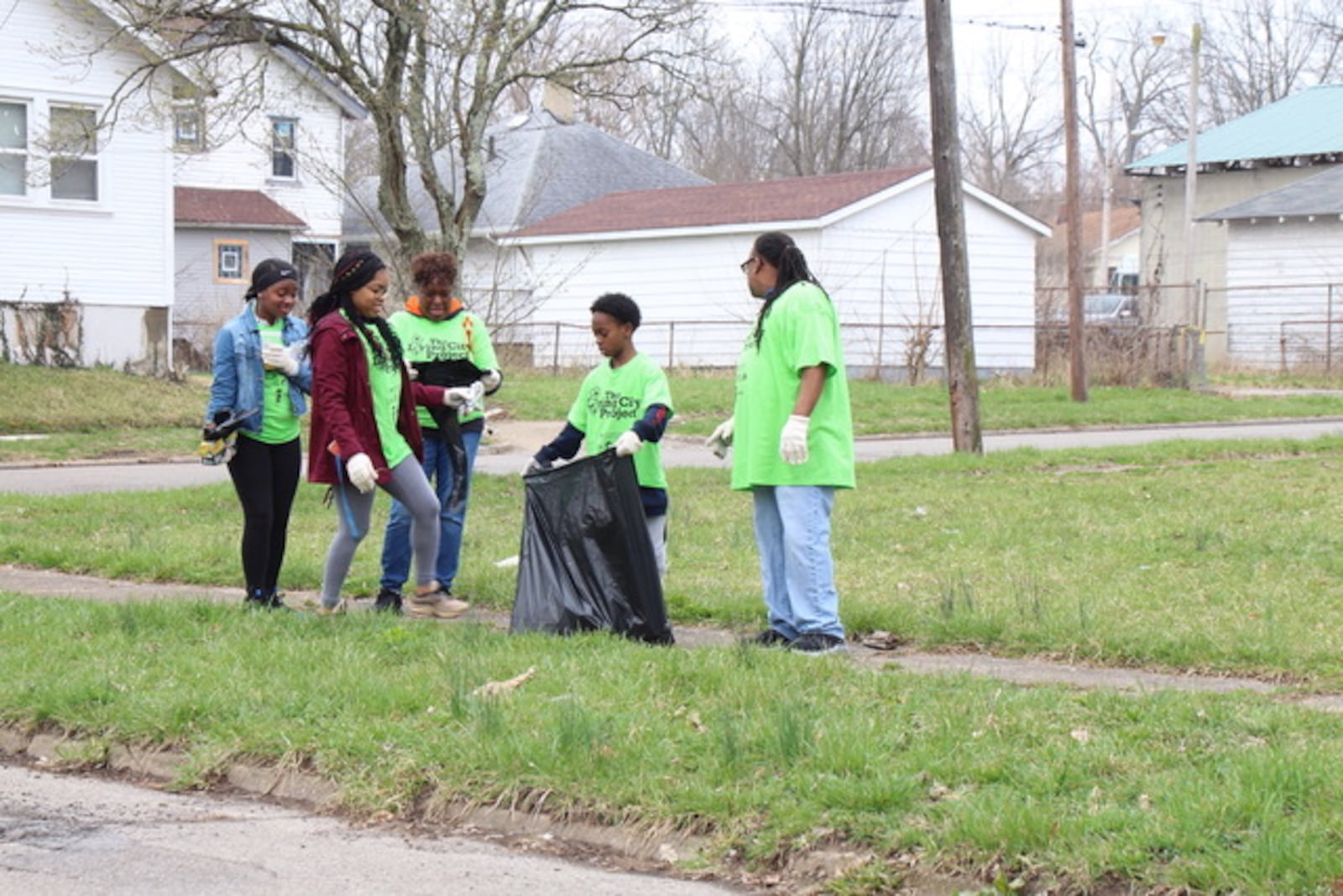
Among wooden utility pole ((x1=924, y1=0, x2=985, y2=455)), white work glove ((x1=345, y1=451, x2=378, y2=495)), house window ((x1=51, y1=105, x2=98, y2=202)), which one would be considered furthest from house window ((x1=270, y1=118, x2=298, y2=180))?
white work glove ((x1=345, y1=451, x2=378, y2=495))

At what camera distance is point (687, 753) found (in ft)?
19.5

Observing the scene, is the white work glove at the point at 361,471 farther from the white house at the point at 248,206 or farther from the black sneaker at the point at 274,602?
the white house at the point at 248,206

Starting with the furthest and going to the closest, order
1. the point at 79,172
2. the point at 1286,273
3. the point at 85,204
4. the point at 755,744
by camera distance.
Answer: the point at 1286,273
the point at 79,172
the point at 85,204
the point at 755,744

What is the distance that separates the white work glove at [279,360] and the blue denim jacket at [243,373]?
0.04 metres

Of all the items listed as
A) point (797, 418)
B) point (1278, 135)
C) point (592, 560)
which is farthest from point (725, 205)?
point (797, 418)

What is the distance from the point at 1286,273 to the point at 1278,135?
7.08 metres

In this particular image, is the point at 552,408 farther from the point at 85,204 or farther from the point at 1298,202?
the point at 1298,202

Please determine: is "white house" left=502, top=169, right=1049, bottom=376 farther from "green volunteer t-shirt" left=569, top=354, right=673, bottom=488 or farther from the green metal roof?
"green volunteer t-shirt" left=569, top=354, right=673, bottom=488

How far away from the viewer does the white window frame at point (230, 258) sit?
1684 inches

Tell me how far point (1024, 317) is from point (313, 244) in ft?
61.5

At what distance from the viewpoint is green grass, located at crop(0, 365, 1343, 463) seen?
22.5 meters

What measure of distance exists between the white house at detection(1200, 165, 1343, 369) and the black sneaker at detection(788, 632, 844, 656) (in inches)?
1390

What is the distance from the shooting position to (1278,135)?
48625mm

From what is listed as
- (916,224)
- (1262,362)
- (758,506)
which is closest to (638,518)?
(758,506)
